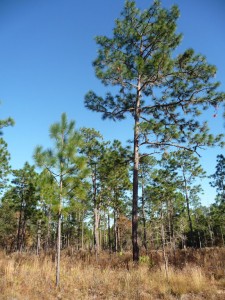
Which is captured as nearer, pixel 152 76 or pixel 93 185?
pixel 152 76

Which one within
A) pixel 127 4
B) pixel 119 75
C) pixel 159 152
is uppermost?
pixel 127 4

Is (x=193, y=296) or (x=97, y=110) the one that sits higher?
(x=97, y=110)

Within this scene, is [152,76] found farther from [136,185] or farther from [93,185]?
[93,185]

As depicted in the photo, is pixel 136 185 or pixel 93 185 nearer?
pixel 136 185

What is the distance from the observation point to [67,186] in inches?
252

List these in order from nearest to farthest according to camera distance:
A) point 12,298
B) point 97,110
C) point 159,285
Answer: point 12,298 → point 159,285 → point 97,110

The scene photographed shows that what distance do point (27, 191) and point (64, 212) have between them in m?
19.4

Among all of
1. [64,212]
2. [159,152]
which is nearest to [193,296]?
[64,212]

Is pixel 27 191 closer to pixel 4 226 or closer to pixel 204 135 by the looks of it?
pixel 4 226

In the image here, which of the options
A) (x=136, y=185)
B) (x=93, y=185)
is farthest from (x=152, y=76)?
(x=93, y=185)

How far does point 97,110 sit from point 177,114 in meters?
3.68

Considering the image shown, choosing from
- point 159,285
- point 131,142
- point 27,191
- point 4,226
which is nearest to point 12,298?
point 159,285

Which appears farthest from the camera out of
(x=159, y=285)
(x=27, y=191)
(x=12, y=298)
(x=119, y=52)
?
(x=27, y=191)

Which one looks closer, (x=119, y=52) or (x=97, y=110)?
(x=119, y=52)
